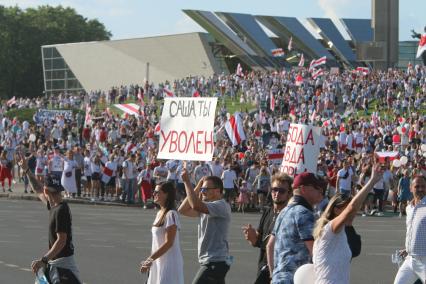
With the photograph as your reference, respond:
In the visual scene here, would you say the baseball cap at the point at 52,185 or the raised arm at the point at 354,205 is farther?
the baseball cap at the point at 52,185

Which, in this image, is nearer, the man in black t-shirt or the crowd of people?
the crowd of people

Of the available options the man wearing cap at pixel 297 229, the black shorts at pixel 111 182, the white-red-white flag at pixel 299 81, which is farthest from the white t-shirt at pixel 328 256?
the white-red-white flag at pixel 299 81

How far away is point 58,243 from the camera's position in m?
9.89

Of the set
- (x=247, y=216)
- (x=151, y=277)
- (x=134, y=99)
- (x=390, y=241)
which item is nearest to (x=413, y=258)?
(x=151, y=277)

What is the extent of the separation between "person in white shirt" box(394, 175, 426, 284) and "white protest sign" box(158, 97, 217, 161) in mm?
2144

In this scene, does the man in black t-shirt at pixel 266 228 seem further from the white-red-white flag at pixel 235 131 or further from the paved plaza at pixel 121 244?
the white-red-white flag at pixel 235 131

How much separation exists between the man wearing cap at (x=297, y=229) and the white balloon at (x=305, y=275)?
8.5 inches

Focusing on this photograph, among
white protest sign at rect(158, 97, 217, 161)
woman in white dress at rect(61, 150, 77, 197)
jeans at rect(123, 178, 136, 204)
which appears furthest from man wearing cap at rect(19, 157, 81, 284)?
woman in white dress at rect(61, 150, 77, 197)

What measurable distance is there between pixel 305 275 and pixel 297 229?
0.41 meters

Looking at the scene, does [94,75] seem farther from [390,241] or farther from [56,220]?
[56,220]

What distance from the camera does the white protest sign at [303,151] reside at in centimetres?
1445

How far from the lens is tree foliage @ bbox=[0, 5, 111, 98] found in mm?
112188

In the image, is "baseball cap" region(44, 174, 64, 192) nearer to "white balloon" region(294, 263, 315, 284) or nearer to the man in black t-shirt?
the man in black t-shirt

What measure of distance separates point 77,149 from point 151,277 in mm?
24385
